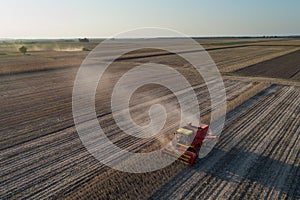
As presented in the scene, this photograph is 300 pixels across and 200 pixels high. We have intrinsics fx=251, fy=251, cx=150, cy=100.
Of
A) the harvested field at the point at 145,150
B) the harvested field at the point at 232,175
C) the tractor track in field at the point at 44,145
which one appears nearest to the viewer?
the harvested field at the point at 232,175

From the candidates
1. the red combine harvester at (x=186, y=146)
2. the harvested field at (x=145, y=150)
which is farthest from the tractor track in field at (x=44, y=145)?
the red combine harvester at (x=186, y=146)

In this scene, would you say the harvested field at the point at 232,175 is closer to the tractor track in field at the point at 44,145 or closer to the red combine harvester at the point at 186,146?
the red combine harvester at the point at 186,146

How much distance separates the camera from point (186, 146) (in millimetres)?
9688

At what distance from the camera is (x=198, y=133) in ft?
33.4

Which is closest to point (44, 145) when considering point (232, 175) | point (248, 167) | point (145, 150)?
point (145, 150)

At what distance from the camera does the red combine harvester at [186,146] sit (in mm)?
9518

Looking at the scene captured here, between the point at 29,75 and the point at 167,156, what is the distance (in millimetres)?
23206

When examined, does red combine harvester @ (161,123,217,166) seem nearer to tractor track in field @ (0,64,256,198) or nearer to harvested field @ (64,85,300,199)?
harvested field @ (64,85,300,199)

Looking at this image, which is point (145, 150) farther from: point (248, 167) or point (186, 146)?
point (248, 167)

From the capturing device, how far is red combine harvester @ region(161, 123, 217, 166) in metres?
9.52

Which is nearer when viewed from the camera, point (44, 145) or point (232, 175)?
point (232, 175)

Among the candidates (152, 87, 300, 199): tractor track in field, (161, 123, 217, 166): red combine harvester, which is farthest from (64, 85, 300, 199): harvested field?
(161, 123, 217, 166): red combine harvester

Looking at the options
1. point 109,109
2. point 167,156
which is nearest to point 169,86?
point 109,109

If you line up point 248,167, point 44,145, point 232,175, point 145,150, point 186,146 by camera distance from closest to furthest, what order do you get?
point 232,175, point 248,167, point 186,146, point 145,150, point 44,145
